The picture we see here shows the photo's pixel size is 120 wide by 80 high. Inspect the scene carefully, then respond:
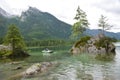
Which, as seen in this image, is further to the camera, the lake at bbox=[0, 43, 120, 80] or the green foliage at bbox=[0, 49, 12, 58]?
the green foliage at bbox=[0, 49, 12, 58]

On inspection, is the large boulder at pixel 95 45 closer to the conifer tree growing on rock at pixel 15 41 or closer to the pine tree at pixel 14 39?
the conifer tree growing on rock at pixel 15 41

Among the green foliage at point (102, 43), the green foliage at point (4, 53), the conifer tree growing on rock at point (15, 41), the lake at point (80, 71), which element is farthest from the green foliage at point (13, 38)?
the lake at point (80, 71)

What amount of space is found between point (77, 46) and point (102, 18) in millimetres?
22247

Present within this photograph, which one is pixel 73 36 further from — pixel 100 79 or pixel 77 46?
pixel 100 79

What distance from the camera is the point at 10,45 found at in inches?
3610

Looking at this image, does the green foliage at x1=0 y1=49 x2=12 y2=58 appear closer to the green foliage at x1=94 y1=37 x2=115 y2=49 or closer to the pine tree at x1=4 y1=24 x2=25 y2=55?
the pine tree at x1=4 y1=24 x2=25 y2=55

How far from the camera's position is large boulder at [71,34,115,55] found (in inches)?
3586

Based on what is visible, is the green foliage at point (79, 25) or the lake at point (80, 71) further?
the green foliage at point (79, 25)

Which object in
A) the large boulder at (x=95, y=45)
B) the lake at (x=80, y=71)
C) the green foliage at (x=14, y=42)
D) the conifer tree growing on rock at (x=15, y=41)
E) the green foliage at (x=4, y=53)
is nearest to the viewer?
the lake at (x=80, y=71)

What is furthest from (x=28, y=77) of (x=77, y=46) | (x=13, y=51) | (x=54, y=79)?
(x=77, y=46)

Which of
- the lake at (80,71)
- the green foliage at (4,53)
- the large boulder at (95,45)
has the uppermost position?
the large boulder at (95,45)

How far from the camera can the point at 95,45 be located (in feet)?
301

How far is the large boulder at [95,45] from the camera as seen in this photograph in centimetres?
9109

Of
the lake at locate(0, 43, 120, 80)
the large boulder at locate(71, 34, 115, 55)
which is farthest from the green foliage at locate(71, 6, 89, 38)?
the lake at locate(0, 43, 120, 80)
